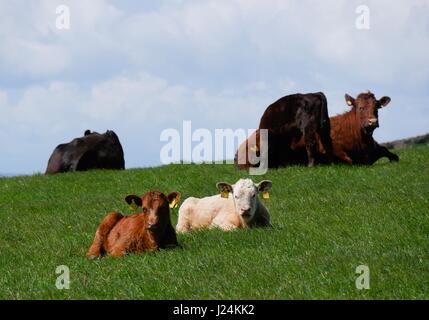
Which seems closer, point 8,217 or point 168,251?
point 168,251

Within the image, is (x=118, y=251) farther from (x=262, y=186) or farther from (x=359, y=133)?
(x=359, y=133)

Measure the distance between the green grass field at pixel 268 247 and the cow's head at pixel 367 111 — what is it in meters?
1.86

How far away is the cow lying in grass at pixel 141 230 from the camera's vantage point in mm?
14086

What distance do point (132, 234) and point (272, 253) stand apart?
2.46m

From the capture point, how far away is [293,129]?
90.8 feet

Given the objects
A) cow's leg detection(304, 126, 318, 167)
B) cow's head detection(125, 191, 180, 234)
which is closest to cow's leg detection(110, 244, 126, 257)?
cow's head detection(125, 191, 180, 234)

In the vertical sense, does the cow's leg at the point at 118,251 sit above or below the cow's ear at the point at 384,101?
below

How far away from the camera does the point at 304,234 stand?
15219mm

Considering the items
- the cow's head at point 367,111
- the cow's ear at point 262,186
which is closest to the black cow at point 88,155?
the cow's head at point 367,111

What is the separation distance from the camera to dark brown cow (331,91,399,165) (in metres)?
26.6

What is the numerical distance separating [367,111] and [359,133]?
0.75 meters

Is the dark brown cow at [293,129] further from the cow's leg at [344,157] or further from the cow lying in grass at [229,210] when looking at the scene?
the cow lying in grass at [229,210]
